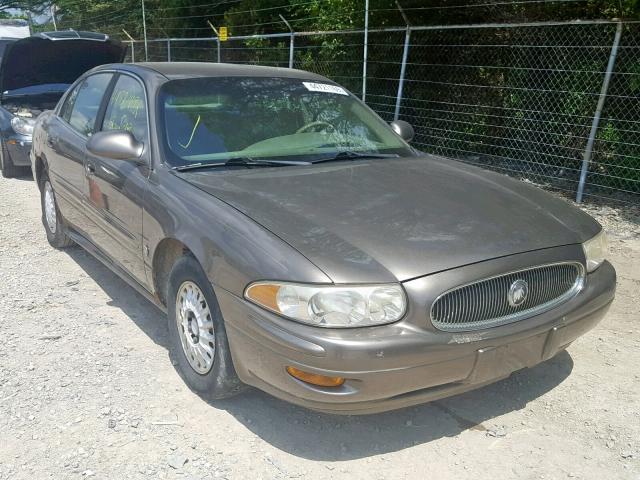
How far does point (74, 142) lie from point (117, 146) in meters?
1.32

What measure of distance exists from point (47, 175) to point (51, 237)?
1.86 ft

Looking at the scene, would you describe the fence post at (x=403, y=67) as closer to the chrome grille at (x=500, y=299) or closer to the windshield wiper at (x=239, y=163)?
the windshield wiper at (x=239, y=163)

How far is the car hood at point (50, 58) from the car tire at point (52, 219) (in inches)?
143

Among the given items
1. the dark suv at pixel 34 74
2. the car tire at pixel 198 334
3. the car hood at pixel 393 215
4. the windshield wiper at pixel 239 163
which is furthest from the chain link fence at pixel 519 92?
the car tire at pixel 198 334

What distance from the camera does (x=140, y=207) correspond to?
11.8 ft

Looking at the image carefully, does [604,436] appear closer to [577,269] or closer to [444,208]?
[577,269]

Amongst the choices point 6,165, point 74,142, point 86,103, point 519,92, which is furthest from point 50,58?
point 519,92

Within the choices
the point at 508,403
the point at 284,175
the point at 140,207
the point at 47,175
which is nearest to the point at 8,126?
the point at 47,175

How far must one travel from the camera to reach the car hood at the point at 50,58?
27.8ft

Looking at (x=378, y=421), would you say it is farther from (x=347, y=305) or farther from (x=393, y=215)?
(x=393, y=215)

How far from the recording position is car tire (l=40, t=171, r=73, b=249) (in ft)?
17.7

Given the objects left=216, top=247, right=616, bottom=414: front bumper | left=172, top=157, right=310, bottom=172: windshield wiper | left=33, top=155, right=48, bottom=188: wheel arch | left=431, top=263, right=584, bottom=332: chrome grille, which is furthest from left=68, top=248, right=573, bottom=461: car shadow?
left=33, top=155, right=48, bottom=188: wheel arch

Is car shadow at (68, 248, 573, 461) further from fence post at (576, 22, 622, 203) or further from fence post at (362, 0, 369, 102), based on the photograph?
fence post at (362, 0, 369, 102)

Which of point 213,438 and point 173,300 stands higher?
point 173,300
